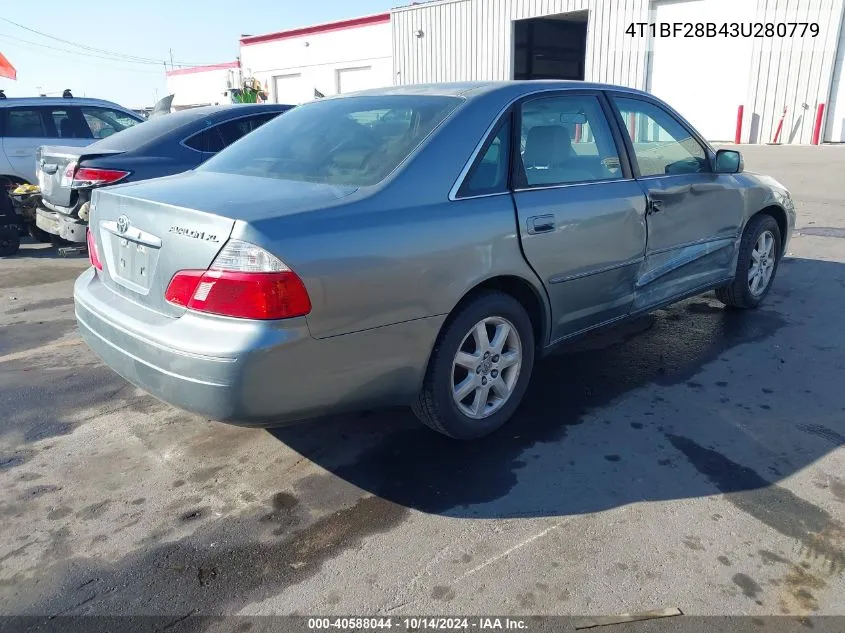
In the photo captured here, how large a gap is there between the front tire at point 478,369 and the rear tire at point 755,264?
2.45 m

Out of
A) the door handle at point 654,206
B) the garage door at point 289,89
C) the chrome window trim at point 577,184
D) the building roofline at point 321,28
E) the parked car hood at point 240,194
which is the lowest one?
the door handle at point 654,206

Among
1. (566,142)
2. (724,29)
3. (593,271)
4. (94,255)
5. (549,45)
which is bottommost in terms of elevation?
(593,271)

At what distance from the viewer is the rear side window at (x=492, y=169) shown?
2.97 m

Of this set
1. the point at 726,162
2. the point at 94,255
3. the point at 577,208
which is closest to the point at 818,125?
the point at 726,162

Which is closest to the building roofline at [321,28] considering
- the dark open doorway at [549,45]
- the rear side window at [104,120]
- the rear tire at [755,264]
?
the dark open doorway at [549,45]

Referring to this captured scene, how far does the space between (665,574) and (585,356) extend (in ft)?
6.92

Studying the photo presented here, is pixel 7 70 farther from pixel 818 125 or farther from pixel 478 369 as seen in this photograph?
pixel 818 125

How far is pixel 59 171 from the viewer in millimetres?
6617

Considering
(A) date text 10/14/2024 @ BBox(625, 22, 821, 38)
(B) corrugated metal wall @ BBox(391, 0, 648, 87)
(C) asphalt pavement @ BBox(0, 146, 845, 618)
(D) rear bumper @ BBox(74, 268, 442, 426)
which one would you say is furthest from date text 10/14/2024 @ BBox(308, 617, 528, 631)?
(B) corrugated metal wall @ BBox(391, 0, 648, 87)

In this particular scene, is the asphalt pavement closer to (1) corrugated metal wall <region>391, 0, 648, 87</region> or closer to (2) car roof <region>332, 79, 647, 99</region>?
(2) car roof <region>332, 79, 647, 99</region>

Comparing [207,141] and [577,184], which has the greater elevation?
[207,141]

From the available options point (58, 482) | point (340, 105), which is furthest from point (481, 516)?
point (340, 105)

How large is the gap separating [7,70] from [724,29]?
712 inches

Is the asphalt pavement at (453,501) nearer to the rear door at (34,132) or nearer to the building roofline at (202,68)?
the rear door at (34,132)
